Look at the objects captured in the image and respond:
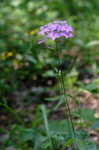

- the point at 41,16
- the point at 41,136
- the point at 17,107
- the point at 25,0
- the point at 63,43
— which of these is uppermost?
the point at 25,0

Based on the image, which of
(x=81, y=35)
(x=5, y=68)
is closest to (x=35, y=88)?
(x=5, y=68)

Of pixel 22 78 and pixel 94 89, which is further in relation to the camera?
pixel 22 78

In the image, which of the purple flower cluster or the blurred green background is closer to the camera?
the purple flower cluster

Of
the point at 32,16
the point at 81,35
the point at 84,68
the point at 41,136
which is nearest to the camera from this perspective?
the point at 41,136

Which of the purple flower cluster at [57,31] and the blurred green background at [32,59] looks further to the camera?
the blurred green background at [32,59]

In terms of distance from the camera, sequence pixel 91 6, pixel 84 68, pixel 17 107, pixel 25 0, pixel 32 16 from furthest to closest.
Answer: pixel 91 6 < pixel 25 0 < pixel 32 16 < pixel 84 68 < pixel 17 107

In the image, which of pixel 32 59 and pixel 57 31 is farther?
pixel 32 59

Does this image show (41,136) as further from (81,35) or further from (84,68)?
(81,35)

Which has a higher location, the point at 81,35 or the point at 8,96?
the point at 81,35
